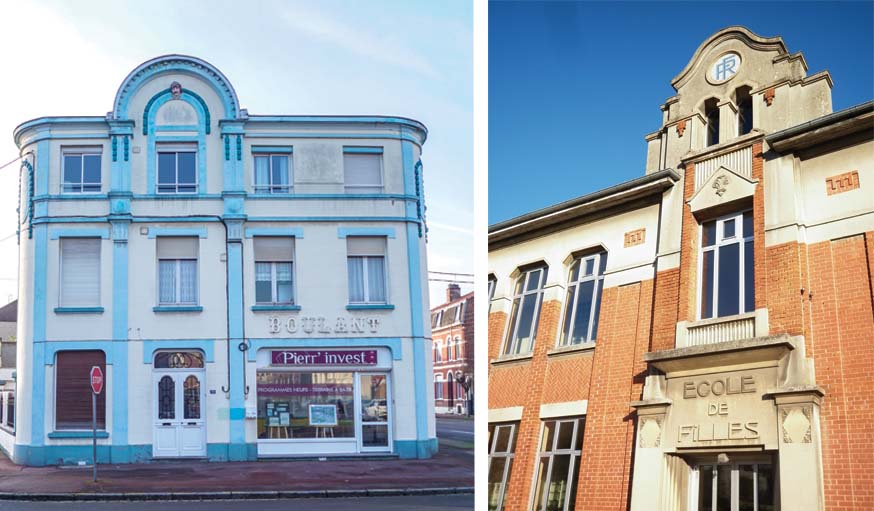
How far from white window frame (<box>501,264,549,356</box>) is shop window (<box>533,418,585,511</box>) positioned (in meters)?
0.62

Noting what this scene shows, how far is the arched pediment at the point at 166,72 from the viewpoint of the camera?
10023 mm

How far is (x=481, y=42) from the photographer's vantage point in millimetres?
6762

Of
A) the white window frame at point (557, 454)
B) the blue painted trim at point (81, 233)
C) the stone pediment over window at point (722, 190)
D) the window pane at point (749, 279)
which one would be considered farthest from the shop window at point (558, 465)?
the blue painted trim at point (81, 233)

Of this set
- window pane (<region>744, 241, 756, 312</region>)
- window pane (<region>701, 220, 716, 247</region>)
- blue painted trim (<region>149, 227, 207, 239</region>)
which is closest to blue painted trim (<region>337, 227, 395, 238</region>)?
blue painted trim (<region>149, 227, 207, 239</region>)

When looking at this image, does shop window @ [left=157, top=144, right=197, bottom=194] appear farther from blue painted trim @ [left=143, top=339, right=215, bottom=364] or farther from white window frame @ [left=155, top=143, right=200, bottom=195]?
blue painted trim @ [left=143, top=339, right=215, bottom=364]

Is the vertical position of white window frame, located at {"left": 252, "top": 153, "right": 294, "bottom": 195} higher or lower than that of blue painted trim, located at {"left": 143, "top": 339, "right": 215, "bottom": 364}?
higher

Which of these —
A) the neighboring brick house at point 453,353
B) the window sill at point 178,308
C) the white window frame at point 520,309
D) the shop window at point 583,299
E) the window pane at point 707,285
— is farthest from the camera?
the neighboring brick house at point 453,353

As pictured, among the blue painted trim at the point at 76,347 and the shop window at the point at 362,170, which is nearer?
the blue painted trim at the point at 76,347

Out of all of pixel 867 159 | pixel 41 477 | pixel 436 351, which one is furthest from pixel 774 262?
pixel 436 351

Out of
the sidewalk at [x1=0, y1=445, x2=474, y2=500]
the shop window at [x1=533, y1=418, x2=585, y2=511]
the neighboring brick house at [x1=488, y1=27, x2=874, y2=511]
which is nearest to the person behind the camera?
the neighboring brick house at [x1=488, y1=27, x2=874, y2=511]

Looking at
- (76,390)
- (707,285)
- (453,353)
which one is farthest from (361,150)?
(453,353)

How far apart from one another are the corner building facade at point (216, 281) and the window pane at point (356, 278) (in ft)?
0.07

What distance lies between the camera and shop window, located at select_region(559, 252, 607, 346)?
6312 mm

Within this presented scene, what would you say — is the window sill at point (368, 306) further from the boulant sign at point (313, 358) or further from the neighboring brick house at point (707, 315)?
the neighboring brick house at point (707, 315)
